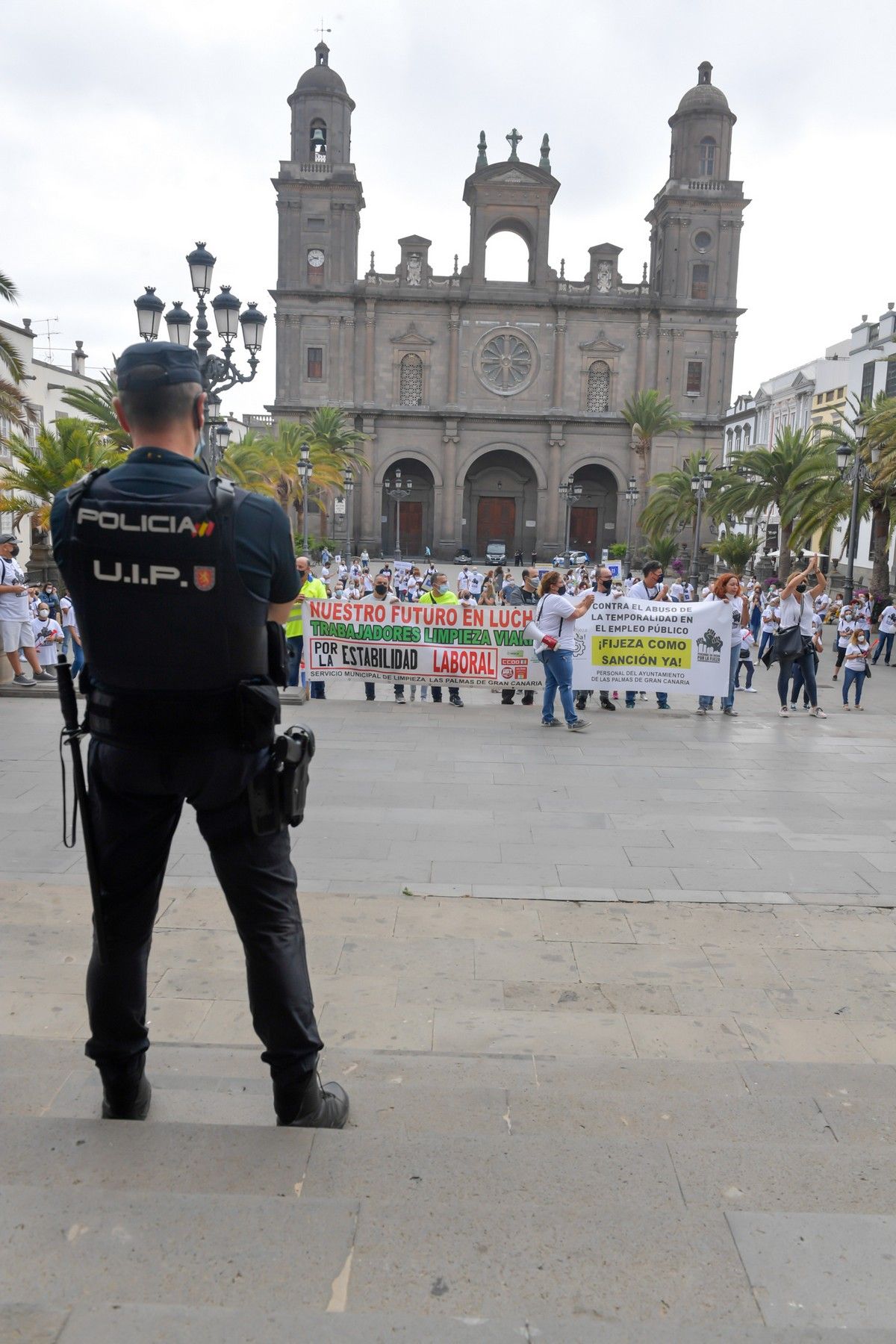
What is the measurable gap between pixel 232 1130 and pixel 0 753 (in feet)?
22.0

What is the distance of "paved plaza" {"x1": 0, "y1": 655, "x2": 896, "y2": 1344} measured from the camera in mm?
1951

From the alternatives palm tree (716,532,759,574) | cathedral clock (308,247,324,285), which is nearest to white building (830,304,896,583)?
palm tree (716,532,759,574)

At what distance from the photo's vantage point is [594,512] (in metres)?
61.7

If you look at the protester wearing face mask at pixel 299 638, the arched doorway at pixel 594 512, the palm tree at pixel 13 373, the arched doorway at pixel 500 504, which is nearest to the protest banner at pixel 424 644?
the protester wearing face mask at pixel 299 638

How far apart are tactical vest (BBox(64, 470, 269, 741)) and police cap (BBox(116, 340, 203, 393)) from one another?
0.24 meters

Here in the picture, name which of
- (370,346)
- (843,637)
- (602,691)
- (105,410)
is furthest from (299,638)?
(370,346)

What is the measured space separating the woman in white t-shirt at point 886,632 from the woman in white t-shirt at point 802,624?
816cm

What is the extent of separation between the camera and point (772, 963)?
4.37m

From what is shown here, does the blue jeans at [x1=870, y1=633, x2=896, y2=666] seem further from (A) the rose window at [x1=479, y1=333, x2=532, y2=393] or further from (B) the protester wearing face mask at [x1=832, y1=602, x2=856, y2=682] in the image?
(A) the rose window at [x1=479, y1=333, x2=532, y2=393]

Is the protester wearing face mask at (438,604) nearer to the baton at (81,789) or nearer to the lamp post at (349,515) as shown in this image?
the baton at (81,789)

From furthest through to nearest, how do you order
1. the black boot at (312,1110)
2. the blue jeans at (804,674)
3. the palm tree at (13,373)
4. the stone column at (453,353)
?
the stone column at (453,353) → the palm tree at (13,373) → the blue jeans at (804,674) → the black boot at (312,1110)

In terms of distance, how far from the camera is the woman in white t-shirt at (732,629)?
11766 millimetres

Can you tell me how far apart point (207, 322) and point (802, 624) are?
31.4 feet

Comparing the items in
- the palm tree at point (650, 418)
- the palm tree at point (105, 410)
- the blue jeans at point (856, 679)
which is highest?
the palm tree at point (650, 418)
